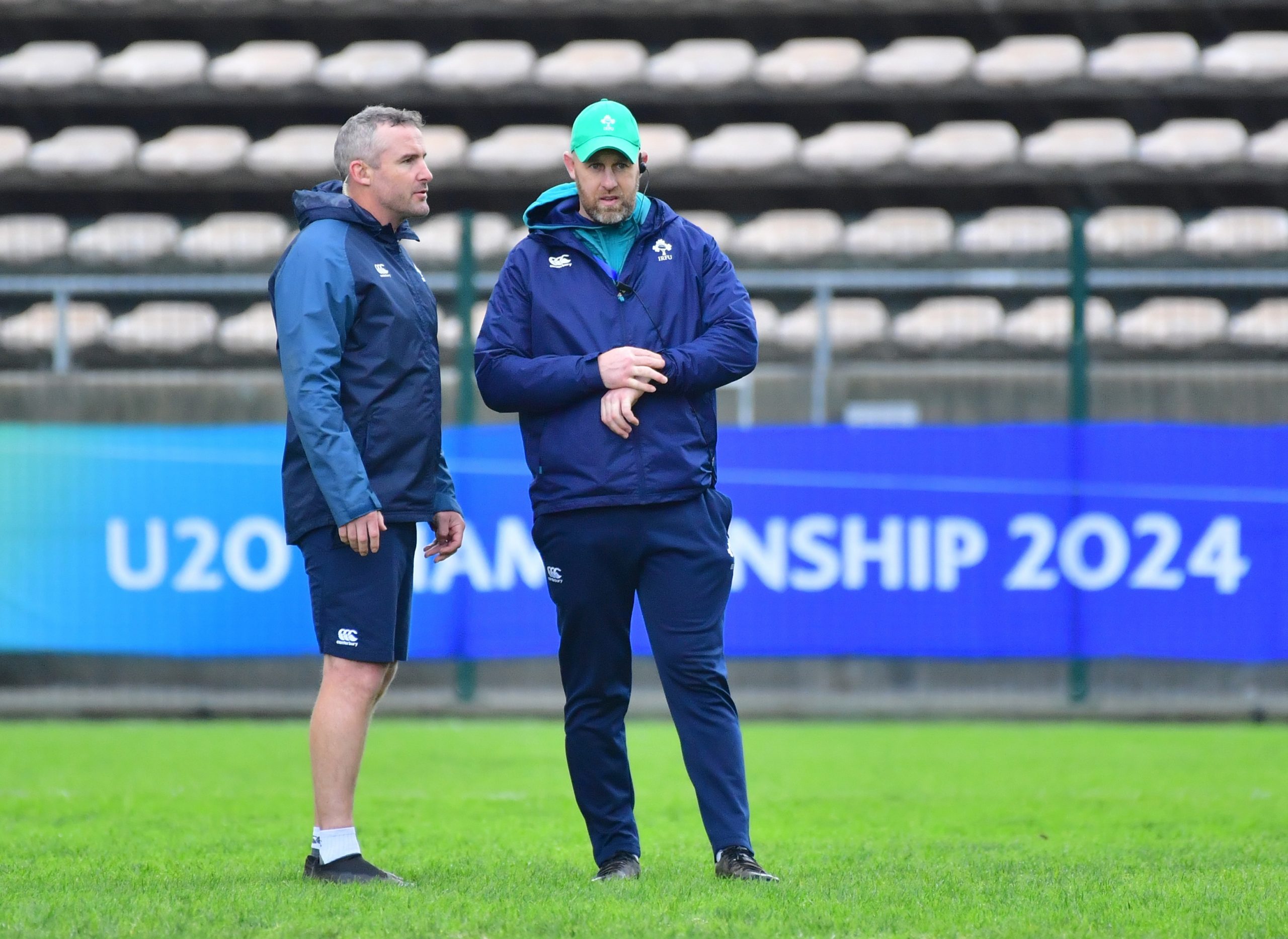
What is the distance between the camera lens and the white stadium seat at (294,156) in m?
14.8

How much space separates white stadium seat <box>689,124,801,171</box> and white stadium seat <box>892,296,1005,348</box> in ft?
14.3

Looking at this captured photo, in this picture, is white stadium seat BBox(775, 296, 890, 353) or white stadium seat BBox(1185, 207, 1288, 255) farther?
white stadium seat BBox(1185, 207, 1288, 255)

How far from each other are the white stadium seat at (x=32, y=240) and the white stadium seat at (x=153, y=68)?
1362mm

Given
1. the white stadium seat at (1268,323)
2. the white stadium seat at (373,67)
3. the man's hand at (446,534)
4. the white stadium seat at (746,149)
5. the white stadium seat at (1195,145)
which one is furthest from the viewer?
the white stadium seat at (373,67)

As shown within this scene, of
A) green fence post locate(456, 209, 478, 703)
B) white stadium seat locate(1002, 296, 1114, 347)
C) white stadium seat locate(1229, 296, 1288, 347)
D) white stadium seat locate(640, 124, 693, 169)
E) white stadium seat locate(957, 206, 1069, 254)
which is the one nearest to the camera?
green fence post locate(456, 209, 478, 703)

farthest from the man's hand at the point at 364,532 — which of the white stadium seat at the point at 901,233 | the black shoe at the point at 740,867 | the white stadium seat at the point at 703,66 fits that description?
the white stadium seat at the point at 703,66

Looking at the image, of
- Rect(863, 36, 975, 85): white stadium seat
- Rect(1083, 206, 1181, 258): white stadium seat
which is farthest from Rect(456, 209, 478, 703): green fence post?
Rect(863, 36, 975, 85): white stadium seat

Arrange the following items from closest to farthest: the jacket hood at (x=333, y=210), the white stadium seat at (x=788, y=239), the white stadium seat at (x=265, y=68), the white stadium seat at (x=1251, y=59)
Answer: the jacket hood at (x=333, y=210) → the white stadium seat at (x=788, y=239) → the white stadium seat at (x=1251, y=59) → the white stadium seat at (x=265, y=68)

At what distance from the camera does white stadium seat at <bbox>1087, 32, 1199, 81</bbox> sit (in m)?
14.6

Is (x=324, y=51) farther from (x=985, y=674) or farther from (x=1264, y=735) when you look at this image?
(x=1264, y=735)

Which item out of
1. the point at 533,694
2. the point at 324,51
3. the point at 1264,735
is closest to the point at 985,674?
the point at 1264,735

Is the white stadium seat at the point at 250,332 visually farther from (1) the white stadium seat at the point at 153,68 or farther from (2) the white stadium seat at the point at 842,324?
(1) the white stadium seat at the point at 153,68

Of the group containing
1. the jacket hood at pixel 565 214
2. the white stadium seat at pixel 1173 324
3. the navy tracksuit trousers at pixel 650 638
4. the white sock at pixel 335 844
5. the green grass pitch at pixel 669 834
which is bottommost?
the green grass pitch at pixel 669 834

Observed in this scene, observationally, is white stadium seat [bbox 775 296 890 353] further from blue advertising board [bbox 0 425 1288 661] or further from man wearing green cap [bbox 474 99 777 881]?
man wearing green cap [bbox 474 99 777 881]
